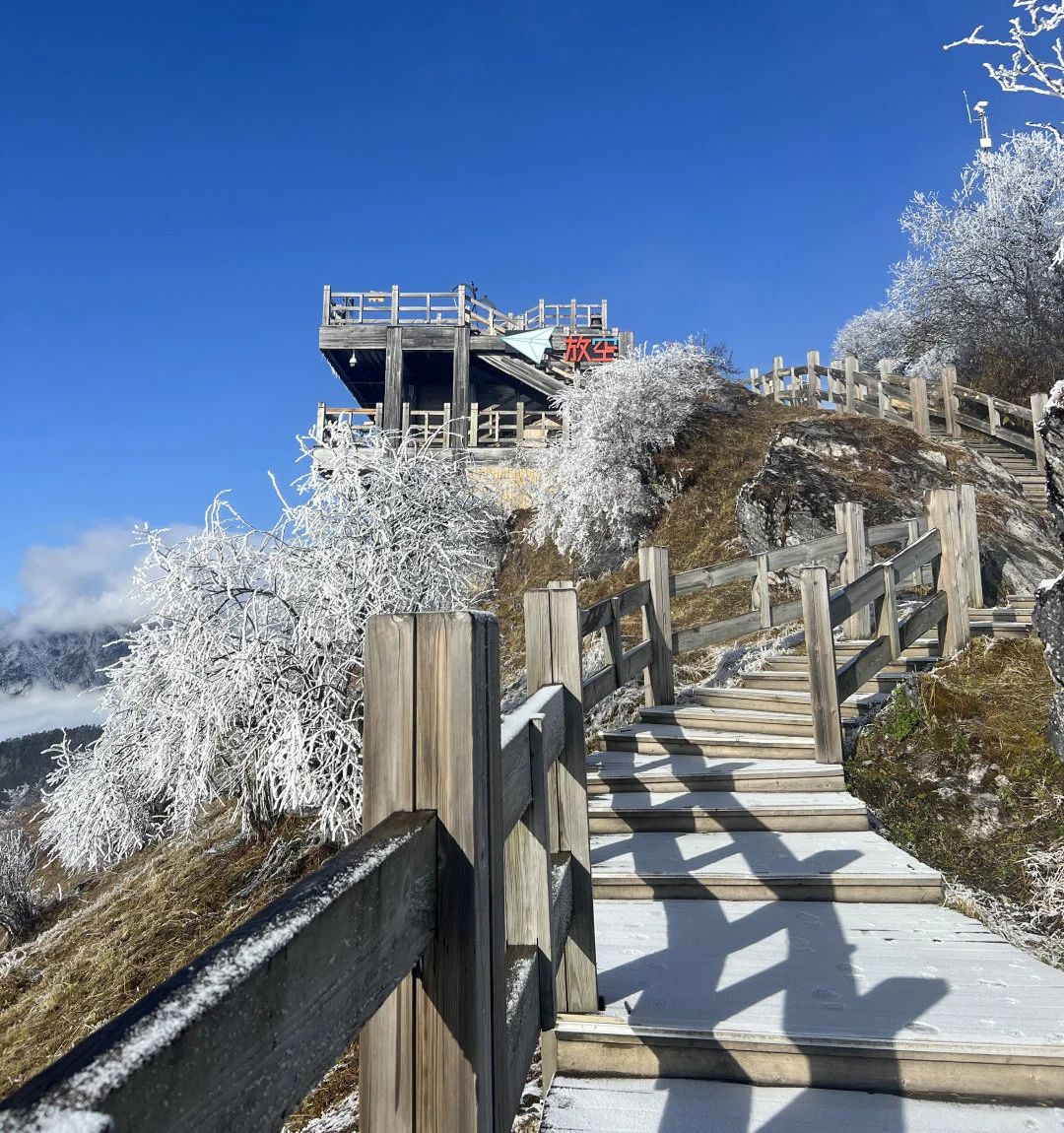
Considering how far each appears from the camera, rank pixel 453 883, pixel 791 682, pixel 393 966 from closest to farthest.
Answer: pixel 393 966, pixel 453 883, pixel 791 682

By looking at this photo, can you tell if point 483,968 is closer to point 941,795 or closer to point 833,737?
point 833,737

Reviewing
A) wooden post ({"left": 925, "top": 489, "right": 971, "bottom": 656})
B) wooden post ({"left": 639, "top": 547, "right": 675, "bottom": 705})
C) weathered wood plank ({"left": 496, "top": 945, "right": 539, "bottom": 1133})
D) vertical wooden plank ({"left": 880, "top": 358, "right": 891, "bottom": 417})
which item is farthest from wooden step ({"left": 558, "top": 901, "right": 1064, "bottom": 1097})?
vertical wooden plank ({"left": 880, "top": 358, "right": 891, "bottom": 417})

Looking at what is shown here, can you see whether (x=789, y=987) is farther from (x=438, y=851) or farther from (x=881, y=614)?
(x=881, y=614)

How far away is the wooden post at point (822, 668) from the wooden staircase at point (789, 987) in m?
0.24

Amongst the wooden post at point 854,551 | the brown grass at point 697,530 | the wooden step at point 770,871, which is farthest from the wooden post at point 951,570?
the brown grass at point 697,530

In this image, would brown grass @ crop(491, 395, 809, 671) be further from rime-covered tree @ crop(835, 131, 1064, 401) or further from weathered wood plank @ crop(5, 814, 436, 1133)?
weathered wood plank @ crop(5, 814, 436, 1133)

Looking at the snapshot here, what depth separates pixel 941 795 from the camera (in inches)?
196

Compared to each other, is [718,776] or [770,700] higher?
[770,700]

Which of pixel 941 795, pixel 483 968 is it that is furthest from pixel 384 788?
pixel 941 795

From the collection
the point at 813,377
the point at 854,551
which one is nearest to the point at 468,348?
the point at 813,377

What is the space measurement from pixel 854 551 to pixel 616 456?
7.43m

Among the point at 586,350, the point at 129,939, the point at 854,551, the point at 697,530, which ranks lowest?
the point at 129,939

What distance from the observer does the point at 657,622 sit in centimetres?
669

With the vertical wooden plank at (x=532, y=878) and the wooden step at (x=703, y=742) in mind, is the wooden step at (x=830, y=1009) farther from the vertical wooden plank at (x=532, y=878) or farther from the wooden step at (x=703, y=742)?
the wooden step at (x=703, y=742)
